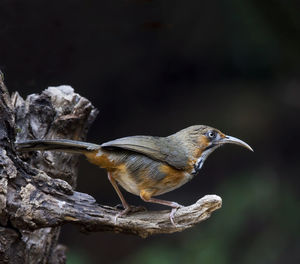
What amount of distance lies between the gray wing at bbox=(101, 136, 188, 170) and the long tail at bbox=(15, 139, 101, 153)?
19 cm

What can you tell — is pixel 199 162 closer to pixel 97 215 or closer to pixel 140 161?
pixel 140 161

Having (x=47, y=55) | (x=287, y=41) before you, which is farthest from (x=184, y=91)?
(x=47, y=55)

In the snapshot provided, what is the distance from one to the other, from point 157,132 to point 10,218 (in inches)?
190

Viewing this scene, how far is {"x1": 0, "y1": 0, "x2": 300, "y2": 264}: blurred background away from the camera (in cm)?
526

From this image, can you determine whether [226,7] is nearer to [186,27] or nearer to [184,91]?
[186,27]

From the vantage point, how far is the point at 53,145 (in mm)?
3697

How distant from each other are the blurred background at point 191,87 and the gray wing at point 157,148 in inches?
49.8

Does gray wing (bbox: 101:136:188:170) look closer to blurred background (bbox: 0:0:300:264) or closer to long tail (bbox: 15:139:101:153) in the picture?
long tail (bbox: 15:139:101:153)

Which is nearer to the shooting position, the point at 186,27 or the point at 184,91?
the point at 186,27

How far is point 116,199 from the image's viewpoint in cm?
795

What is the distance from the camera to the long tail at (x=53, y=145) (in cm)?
367

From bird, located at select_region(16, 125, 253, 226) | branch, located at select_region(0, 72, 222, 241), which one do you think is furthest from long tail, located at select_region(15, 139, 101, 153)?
branch, located at select_region(0, 72, 222, 241)

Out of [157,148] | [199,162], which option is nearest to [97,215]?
[157,148]

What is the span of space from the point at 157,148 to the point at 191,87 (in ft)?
13.3
